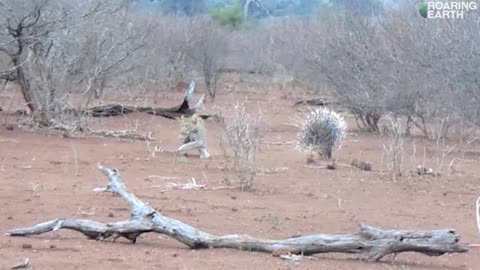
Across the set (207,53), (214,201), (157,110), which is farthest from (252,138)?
(207,53)

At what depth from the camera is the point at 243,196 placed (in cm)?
1161

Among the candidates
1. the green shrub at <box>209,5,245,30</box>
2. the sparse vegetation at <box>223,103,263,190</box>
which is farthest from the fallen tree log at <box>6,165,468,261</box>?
the green shrub at <box>209,5,245,30</box>

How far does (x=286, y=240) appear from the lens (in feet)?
25.8

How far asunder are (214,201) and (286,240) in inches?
126

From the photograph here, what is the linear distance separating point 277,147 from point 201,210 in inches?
366

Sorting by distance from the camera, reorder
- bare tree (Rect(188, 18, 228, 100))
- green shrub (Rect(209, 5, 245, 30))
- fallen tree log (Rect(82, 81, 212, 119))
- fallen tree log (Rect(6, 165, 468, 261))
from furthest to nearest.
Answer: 1. green shrub (Rect(209, 5, 245, 30))
2. bare tree (Rect(188, 18, 228, 100))
3. fallen tree log (Rect(82, 81, 212, 119))
4. fallen tree log (Rect(6, 165, 468, 261))

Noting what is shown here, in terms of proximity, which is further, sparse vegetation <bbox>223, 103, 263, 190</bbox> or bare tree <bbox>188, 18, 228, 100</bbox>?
bare tree <bbox>188, 18, 228, 100</bbox>

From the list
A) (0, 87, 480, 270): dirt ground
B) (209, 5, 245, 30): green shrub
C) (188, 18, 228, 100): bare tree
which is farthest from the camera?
(209, 5, 245, 30): green shrub

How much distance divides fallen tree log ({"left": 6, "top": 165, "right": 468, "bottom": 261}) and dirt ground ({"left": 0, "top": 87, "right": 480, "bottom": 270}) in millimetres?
90

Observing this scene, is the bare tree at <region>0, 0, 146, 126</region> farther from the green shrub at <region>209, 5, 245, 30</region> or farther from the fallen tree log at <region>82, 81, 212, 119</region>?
the green shrub at <region>209, 5, 245, 30</region>

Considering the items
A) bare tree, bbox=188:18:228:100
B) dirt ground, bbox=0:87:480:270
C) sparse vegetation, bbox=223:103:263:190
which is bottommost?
dirt ground, bbox=0:87:480:270

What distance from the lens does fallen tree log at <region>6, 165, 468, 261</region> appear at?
24.2ft

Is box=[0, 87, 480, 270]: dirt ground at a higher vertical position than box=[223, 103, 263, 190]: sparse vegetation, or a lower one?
lower

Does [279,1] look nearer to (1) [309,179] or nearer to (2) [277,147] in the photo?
(2) [277,147]
